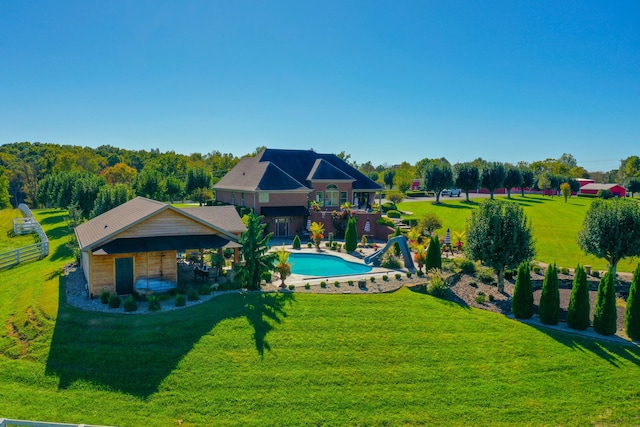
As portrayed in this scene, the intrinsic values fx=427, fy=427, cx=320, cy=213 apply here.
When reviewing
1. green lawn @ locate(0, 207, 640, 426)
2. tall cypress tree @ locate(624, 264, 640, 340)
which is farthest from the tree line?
tall cypress tree @ locate(624, 264, 640, 340)

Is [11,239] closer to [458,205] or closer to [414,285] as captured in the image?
[414,285]

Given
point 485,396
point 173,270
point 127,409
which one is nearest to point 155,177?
point 173,270

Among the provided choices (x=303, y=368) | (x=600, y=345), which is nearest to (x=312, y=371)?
(x=303, y=368)

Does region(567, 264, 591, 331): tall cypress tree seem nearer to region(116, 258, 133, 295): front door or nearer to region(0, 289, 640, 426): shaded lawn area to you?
region(0, 289, 640, 426): shaded lawn area

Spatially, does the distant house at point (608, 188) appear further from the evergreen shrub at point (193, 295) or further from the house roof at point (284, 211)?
the evergreen shrub at point (193, 295)

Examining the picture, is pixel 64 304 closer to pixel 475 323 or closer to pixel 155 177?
pixel 475 323

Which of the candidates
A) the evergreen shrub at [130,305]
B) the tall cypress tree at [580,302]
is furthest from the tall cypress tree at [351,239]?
the evergreen shrub at [130,305]

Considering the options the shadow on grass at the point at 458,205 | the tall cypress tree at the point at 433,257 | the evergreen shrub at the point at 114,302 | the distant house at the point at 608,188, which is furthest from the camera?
the distant house at the point at 608,188
